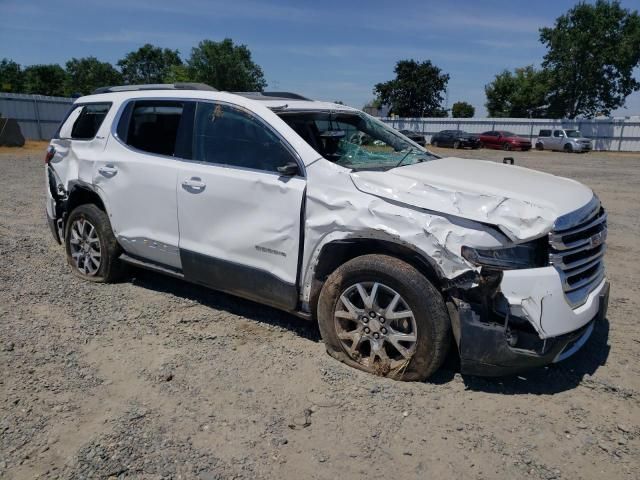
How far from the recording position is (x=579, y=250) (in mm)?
3234

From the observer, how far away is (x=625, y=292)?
204 inches

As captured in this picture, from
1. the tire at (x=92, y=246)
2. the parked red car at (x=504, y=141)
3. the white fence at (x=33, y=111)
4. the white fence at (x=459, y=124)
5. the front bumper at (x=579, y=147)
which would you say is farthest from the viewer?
the parked red car at (x=504, y=141)

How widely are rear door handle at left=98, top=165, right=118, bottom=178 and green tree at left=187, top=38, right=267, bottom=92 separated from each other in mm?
44408

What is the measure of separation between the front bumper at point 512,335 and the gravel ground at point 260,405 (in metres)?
0.32

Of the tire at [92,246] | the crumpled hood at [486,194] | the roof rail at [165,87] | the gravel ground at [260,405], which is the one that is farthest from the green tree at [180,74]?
the crumpled hood at [486,194]

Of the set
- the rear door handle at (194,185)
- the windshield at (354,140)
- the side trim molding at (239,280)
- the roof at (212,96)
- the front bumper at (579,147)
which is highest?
the roof at (212,96)

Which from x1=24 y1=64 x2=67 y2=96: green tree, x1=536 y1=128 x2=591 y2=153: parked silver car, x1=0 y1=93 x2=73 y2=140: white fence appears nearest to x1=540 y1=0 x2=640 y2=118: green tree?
x1=536 y1=128 x2=591 y2=153: parked silver car

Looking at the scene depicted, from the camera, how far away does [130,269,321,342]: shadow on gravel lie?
4.35 metres

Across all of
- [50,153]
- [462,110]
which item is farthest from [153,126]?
[462,110]

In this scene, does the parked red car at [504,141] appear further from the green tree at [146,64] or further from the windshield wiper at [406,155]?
the green tree at [146,64]

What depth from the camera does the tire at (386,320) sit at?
3199mm

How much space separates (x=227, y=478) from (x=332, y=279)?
4.72 ft

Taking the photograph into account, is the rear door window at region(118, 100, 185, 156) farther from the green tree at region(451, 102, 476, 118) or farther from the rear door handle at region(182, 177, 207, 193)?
the green tree at region(451, 102, 476, 118)

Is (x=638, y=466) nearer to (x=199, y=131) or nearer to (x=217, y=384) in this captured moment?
(x=217, y=384)
